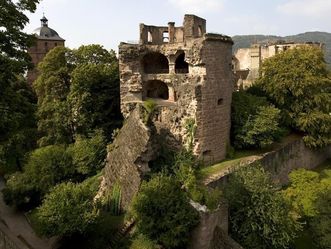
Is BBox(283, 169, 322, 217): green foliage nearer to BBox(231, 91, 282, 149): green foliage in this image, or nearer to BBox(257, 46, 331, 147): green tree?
BBox(231, 91, 282, 149): green foliage

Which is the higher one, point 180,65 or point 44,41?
point 44,41

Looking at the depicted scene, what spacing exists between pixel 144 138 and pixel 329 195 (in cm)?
903

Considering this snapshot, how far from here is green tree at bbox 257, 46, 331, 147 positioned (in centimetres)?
2477

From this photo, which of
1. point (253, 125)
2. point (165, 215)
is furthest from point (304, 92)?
point (165, 215)

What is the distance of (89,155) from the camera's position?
914 inches

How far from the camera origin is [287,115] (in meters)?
25.7

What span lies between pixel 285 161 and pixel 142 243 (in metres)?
12.1

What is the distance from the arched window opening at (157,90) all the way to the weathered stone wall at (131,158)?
6.04 m

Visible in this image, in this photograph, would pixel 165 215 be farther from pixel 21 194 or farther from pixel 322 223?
pixel 21 194

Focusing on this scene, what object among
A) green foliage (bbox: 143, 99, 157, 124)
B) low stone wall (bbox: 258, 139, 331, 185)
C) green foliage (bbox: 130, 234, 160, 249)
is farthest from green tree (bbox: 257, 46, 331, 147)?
green foliage (bbox: 130, 234, 160, 249)

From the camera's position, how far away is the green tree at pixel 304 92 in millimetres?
24766

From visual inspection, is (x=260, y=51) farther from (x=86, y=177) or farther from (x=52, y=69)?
(x=86, y=177)

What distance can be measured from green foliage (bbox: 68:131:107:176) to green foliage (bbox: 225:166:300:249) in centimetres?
902

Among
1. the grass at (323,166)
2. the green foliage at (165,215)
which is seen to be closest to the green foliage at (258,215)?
the green foliage at (165,215)
